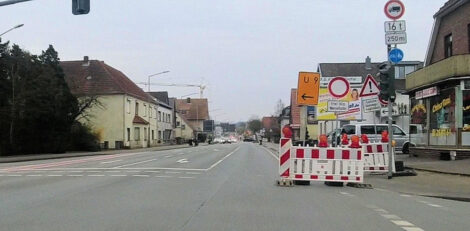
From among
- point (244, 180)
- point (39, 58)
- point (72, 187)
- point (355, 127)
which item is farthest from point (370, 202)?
point (39, 58)

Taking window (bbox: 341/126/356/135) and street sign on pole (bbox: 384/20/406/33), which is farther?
window (bbox: 341/126/356/135)

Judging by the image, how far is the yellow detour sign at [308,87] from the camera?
1622cm

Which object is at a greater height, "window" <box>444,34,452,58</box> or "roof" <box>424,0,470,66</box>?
"roof" <box>424,0,470,66</box>

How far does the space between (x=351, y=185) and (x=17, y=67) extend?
32.6 metres

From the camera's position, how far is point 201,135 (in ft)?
396

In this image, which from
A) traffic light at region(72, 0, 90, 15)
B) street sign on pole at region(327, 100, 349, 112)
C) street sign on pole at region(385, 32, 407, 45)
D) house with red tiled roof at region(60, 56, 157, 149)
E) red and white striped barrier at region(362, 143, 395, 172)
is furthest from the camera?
house with red tiled roof at region(60, 56, 157, 149)

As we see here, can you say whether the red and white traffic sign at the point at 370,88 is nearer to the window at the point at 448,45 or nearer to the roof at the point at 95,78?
the window at the point at 448,45

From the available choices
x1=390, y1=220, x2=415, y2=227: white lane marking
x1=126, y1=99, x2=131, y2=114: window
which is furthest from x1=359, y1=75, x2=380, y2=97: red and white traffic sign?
x1=126, y1=99, x2=131, y2=114: window

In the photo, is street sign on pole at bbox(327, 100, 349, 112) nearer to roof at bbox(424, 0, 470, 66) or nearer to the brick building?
the brick building

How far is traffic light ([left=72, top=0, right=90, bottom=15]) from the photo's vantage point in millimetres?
16391

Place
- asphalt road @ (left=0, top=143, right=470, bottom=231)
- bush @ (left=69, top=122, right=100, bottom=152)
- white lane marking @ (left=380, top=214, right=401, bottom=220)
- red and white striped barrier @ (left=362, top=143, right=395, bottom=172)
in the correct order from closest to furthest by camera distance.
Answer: asphalt road @ (left=0, top=143, right=470, bottom=231)
white lane marking @ (left=380, top=214, right=401, bottom=220)
red and white striped barrier @ (left=362, top=143, right=395, bottom=172)
bush @ (left=69, top=122, right=100, bottom=152)

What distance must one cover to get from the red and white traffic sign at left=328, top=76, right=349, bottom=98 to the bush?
1427 inches

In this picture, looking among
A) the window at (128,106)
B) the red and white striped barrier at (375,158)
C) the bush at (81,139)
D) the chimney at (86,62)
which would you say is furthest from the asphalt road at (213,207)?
the chimney at (86,62)

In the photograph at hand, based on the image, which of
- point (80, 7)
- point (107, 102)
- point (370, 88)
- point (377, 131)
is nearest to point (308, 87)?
point (370, 88)
